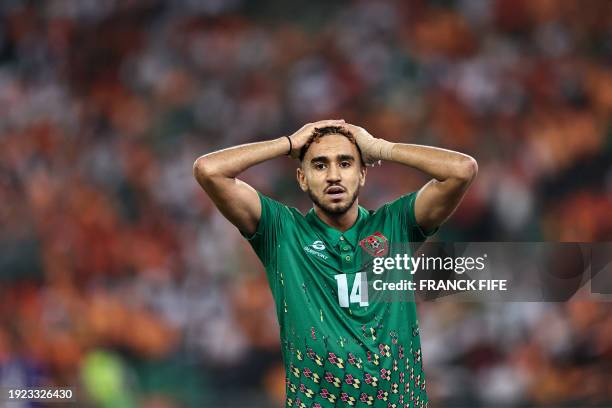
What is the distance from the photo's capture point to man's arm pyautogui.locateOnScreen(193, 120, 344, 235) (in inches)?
128

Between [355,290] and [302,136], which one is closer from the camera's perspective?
[355,290]

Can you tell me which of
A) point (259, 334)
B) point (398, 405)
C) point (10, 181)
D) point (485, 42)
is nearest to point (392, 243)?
point (398, 405)

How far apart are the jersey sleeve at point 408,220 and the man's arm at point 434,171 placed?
0.02 metres

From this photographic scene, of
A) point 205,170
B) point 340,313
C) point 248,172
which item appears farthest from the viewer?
point 248,172

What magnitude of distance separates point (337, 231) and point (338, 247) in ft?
0.25

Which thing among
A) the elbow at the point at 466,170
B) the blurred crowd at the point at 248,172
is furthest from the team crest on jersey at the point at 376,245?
the blurred crowd at the point at 248,172

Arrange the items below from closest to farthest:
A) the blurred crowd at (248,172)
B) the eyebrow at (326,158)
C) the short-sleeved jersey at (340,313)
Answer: the short-sleeved jersey at (340,313) → the eyebrow at (326,158) → the blurred crowd at (248,172)

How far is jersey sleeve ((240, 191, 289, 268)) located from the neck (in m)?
0.16

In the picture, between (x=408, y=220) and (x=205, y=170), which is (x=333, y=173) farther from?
(x=205, y=170)

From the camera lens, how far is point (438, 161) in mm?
3203

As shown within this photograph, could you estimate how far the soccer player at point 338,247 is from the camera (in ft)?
10.0

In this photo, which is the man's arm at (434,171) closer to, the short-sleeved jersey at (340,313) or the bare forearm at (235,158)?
the short-sleeved jersey at (340,313)

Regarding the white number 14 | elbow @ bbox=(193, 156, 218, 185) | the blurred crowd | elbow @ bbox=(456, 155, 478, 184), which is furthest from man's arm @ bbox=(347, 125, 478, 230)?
the blurred crowd

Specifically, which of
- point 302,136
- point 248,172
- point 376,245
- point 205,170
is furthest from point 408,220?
point 248,172
